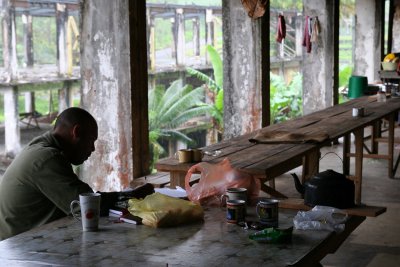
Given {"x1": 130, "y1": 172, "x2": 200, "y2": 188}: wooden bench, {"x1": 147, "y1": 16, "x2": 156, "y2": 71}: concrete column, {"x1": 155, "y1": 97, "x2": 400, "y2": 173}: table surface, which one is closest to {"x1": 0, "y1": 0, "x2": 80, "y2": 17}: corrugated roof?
{"x1": 147, "y1": 16, "x2": 156, "y2": 71}: concrete column

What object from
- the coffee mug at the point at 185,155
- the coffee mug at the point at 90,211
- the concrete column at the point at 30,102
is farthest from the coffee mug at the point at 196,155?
the concrete column at the point at 30,102

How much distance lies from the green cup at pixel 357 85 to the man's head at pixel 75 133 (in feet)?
21.7

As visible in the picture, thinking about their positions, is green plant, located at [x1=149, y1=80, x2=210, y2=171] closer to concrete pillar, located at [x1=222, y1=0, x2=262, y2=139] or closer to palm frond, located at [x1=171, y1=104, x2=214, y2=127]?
palm frond, located at [x1=171, y1=104, x2=214, y2=127]

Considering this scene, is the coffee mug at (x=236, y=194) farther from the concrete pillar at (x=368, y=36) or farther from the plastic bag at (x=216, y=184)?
the concrete pillar at (x=368, y=36)

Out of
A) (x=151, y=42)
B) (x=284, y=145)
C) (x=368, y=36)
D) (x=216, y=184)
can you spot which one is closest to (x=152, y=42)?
(x=151, y=42)

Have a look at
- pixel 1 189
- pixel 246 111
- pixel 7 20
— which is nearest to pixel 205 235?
pixel 1 189

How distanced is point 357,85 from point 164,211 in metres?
6.89

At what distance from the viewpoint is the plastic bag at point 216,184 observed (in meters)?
3.55

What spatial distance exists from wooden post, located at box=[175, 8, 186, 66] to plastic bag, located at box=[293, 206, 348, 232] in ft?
50.7

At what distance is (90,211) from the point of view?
292 cm

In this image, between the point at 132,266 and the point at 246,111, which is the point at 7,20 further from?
the point at 132,266

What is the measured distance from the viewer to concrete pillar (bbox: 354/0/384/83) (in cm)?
1259

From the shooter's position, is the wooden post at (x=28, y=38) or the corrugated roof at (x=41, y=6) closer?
the corrugated roof at (x=41, y=6)

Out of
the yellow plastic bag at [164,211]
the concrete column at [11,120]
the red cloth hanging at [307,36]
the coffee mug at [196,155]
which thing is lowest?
the concrete column at [11,120]
